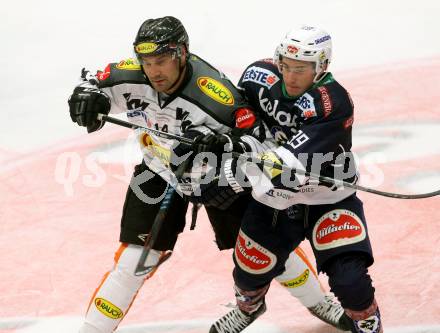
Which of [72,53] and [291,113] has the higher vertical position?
[291,113]

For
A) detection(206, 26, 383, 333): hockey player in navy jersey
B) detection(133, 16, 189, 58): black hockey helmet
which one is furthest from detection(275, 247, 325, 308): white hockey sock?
detection(133, 16, 189, 58): black hockey helmet

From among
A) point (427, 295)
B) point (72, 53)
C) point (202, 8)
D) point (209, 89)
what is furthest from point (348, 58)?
point (209, 89)

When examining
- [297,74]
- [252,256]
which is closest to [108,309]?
[252,256]

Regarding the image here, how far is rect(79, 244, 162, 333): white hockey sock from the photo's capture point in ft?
12.0

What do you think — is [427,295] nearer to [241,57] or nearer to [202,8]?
[241,57]

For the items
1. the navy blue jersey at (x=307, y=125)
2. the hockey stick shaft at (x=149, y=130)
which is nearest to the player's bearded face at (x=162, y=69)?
the hockey stick shaft at (x=149, y=130)

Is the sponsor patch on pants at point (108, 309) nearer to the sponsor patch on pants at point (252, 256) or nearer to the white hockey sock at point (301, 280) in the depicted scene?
the sponsor patch on pants at point (252, 256)

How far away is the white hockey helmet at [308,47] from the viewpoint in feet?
10.5

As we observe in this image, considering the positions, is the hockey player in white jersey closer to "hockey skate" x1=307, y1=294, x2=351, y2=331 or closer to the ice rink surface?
"hockey skate" x1=307, y1=294, x2=351, y2=331

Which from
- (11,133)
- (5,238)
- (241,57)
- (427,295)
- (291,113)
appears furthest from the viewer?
(241,57)

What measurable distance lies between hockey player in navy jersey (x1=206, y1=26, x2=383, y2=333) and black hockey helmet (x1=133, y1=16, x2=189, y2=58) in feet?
0.93

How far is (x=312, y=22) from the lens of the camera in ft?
20.8

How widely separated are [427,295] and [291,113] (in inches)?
50.2

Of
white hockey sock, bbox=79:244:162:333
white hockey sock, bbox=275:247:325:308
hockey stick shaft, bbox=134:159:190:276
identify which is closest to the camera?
hockey stick shaft, bbox=134:159:190:276
